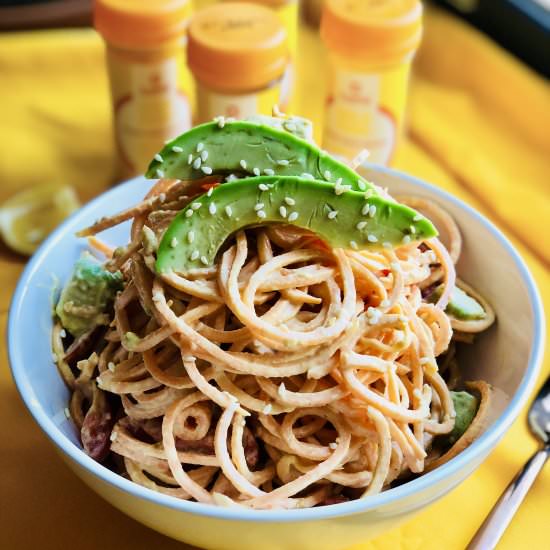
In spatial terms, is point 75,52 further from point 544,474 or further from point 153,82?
point 544,474

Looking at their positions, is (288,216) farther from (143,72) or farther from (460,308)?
(143,72)

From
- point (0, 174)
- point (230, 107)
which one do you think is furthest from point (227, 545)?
point (0, 174)

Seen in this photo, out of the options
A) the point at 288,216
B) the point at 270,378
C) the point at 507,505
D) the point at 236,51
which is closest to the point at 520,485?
the point at 507,505

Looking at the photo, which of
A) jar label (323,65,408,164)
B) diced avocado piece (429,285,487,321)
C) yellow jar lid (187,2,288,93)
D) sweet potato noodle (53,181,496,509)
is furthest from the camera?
jar label (323,65,408,164)

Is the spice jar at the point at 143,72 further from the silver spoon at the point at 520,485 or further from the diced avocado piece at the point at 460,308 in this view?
the silver spoon at the point at 520,485

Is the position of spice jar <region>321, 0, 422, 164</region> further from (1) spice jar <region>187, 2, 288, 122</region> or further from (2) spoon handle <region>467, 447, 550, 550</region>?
(2) spoon handle <region>467, 447, 550, 550</region>

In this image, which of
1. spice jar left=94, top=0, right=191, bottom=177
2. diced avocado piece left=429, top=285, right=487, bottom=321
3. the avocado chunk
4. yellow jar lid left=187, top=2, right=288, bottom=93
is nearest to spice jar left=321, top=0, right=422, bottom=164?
yellow jar lid left=187, top=2, right=288, bottom=93

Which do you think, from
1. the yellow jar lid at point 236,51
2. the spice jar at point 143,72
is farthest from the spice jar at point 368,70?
the spice jar at point 143,72
